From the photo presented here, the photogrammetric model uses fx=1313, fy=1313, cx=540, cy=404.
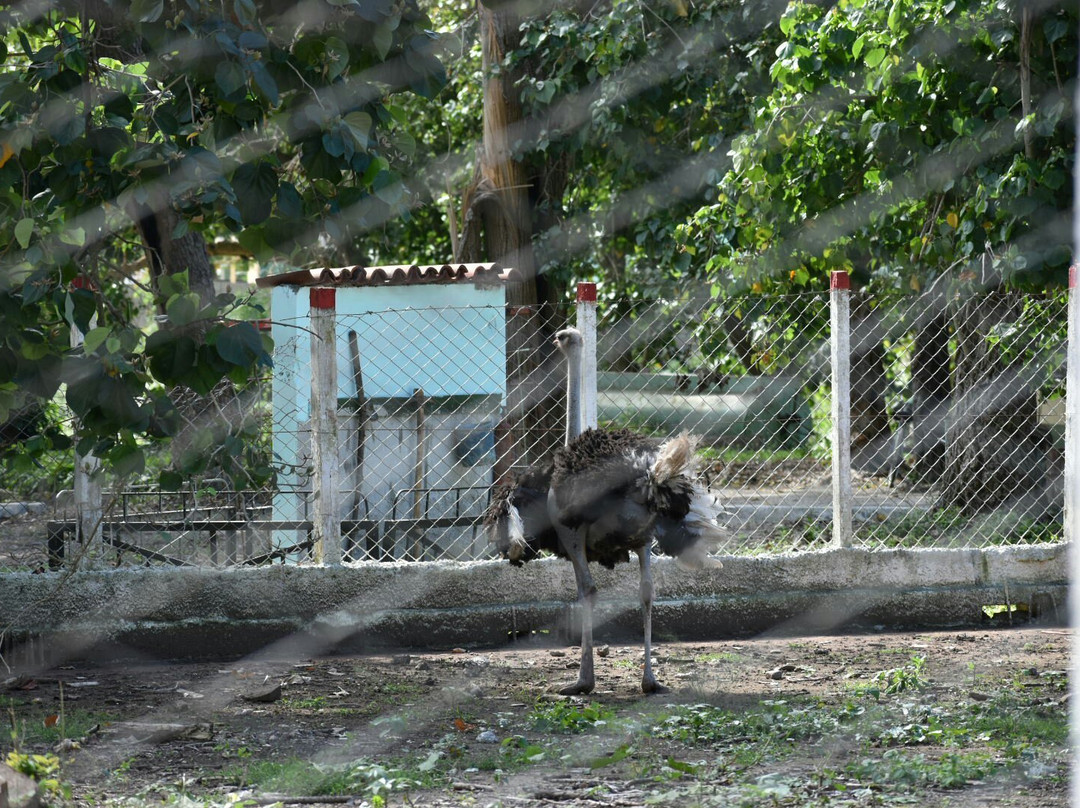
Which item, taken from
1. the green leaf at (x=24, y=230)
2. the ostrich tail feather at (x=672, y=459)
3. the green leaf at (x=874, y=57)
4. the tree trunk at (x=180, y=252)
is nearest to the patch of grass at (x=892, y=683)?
the ostrich tail feather at (x=672, y=459)

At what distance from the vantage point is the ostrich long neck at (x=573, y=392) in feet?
20.1

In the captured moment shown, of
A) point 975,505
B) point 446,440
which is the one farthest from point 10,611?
point 975,505

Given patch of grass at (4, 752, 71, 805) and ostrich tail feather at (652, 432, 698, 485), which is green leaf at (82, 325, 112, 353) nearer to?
patch of grass at (4, 752, 71, 805)

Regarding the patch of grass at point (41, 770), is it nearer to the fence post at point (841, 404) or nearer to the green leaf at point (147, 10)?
the green leaf at point (147, 10)

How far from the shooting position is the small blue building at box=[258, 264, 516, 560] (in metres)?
7.59

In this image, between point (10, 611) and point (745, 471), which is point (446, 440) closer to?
point (10, 611)

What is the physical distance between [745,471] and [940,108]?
4.65 m

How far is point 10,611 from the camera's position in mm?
6520

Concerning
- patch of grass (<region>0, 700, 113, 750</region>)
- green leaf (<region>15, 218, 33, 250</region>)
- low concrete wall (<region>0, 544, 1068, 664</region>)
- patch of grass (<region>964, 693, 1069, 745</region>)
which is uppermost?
green leaf (<region>15, 218, 33, 250</region>)

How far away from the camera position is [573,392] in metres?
6.22

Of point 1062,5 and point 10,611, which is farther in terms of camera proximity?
point 1062,5

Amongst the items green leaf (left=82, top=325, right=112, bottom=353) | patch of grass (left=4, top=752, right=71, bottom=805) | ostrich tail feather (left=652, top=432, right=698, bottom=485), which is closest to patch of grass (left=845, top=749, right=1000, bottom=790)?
ostrich tail feather (left=652, top=432, right=698, bottom=485)

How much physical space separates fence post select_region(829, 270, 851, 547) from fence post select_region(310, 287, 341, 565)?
2.73m

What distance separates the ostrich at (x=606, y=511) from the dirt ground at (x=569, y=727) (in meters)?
0.54
